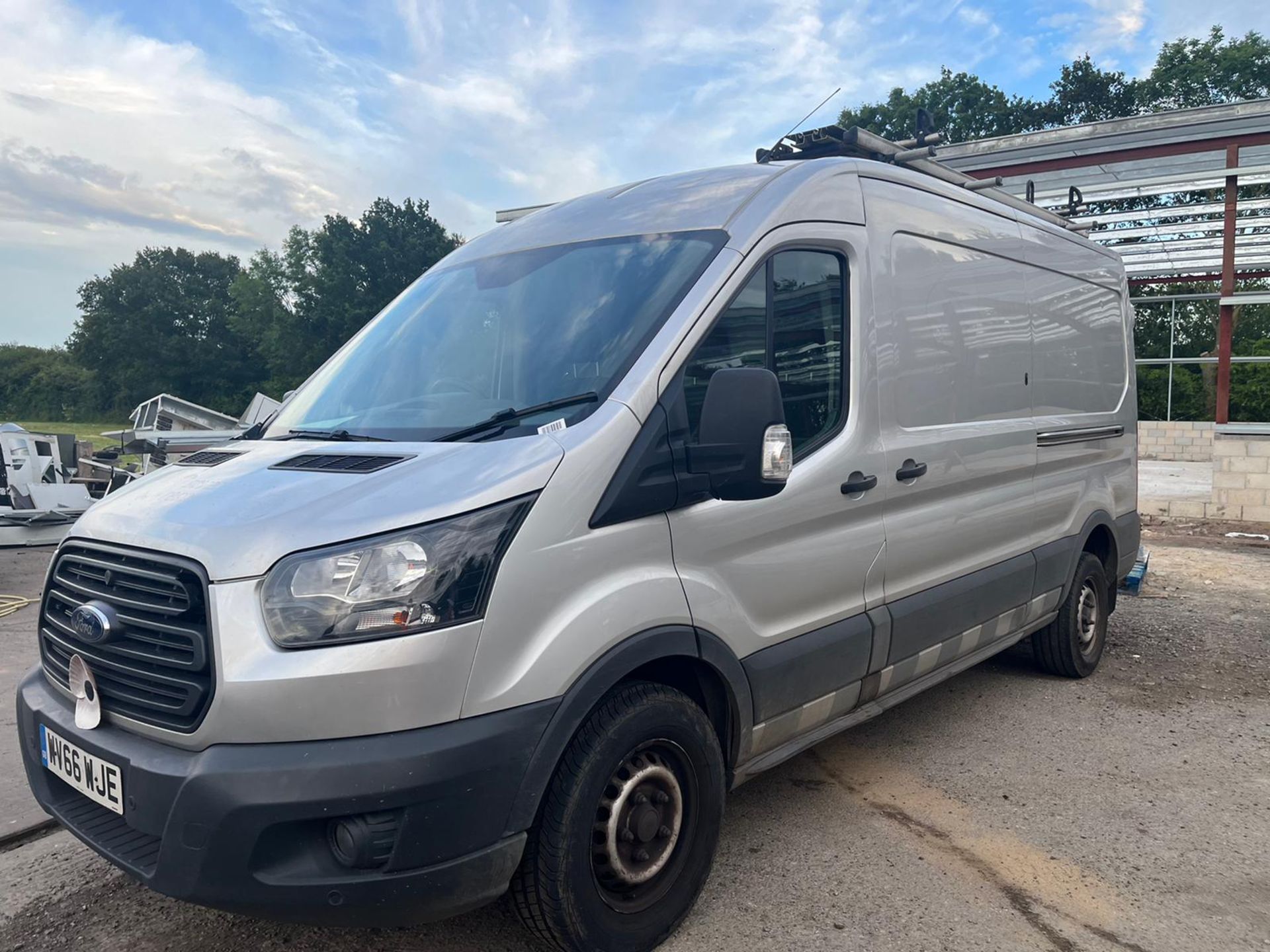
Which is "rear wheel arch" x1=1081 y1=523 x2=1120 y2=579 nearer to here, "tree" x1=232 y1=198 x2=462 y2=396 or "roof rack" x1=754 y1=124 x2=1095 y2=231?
Answer: "roof rack" x1=754 y1=124 x2=1095 y2=231

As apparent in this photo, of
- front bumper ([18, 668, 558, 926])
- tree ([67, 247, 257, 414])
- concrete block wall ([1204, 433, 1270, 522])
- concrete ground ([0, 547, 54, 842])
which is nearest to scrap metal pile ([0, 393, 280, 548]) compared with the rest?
concrete ground ([0, 547, 54, 842])

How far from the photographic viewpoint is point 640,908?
8.54 feet

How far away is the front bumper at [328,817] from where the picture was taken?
2.02 meters

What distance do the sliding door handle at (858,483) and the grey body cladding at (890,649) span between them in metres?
0.46

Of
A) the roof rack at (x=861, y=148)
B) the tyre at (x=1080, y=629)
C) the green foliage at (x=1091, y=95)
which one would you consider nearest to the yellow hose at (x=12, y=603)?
the roof rack at (x=861, y=148)

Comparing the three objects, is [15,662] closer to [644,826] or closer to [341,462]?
[341,462]

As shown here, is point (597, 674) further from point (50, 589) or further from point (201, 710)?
point (50, 589)

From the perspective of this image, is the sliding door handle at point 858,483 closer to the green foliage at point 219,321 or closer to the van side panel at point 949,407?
the van side panel at point 949,407

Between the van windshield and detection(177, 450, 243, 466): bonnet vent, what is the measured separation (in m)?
0.24

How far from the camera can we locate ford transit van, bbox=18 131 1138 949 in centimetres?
206

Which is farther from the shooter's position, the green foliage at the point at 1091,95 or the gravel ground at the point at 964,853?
the green foliage at the point at 1091,95

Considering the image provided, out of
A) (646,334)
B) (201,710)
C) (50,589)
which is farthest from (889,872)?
(50,589)

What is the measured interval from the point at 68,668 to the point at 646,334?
5.97ft

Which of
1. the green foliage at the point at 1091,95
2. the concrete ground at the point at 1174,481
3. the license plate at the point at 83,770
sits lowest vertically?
the concrete ground at the point at 1174,481
